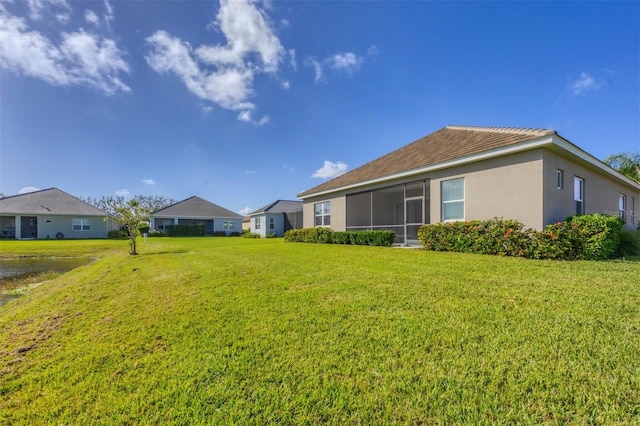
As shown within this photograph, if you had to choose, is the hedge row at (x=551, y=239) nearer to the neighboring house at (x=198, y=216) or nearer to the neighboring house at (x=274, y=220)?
the neighboring house at (x=274, y=220)

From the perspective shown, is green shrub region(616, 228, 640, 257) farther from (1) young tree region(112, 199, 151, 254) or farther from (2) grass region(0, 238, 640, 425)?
(1) young tree region(112, 199, 151, 254)

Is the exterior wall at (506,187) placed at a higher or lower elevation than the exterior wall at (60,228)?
higher

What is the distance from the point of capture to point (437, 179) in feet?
37.4

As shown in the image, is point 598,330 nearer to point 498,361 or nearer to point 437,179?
point 498,361

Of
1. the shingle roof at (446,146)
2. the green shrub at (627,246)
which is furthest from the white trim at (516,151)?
the green shrub at (627,246)

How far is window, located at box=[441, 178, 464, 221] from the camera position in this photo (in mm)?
10672

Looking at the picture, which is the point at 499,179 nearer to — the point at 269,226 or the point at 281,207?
the point at 269,226

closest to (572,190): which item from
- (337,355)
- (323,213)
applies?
(337,355)

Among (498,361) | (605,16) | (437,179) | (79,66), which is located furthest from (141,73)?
(605,16)

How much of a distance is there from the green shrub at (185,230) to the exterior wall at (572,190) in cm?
3506

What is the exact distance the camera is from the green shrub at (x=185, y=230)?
111 feet

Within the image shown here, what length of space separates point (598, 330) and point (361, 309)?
2.52 metres

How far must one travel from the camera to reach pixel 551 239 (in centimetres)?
720

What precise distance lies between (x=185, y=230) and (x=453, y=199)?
32.4m
